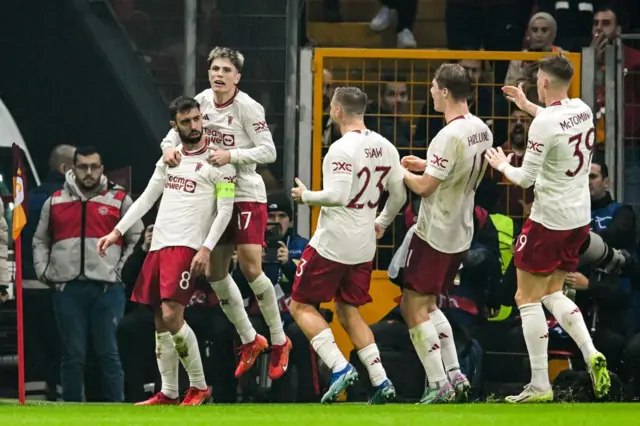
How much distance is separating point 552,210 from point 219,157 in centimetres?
216

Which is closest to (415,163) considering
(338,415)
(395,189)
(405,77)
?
(395,189)

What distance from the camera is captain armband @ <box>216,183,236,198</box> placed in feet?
40.9

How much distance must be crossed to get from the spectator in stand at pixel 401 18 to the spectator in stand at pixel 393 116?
1.31 meters

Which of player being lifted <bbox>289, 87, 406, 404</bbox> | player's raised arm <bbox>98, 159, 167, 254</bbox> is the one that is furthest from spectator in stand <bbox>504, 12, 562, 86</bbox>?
player's raised arm <bbox>98, 159, 167, 254</bbox>

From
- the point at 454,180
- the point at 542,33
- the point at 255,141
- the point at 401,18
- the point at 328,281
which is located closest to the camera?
the point at 328,281

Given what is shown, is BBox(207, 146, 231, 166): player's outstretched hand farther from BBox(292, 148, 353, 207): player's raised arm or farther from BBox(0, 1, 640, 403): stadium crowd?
BBox(0, 1, 640, 403): stadium crowd

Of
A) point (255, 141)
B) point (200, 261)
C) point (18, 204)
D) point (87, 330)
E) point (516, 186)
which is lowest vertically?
point (87, 330)

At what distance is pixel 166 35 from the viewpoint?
15.6m

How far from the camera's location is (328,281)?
40.7 feet

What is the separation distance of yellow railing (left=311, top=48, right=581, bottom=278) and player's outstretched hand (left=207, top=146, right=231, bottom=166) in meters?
2.85

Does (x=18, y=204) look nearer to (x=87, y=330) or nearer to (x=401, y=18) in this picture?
(x=87, y=330)

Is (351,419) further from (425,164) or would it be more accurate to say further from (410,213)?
(410,213)

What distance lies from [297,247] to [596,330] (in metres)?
2.41

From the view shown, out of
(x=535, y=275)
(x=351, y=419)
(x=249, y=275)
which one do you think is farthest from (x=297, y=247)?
(x=351, y=419)
